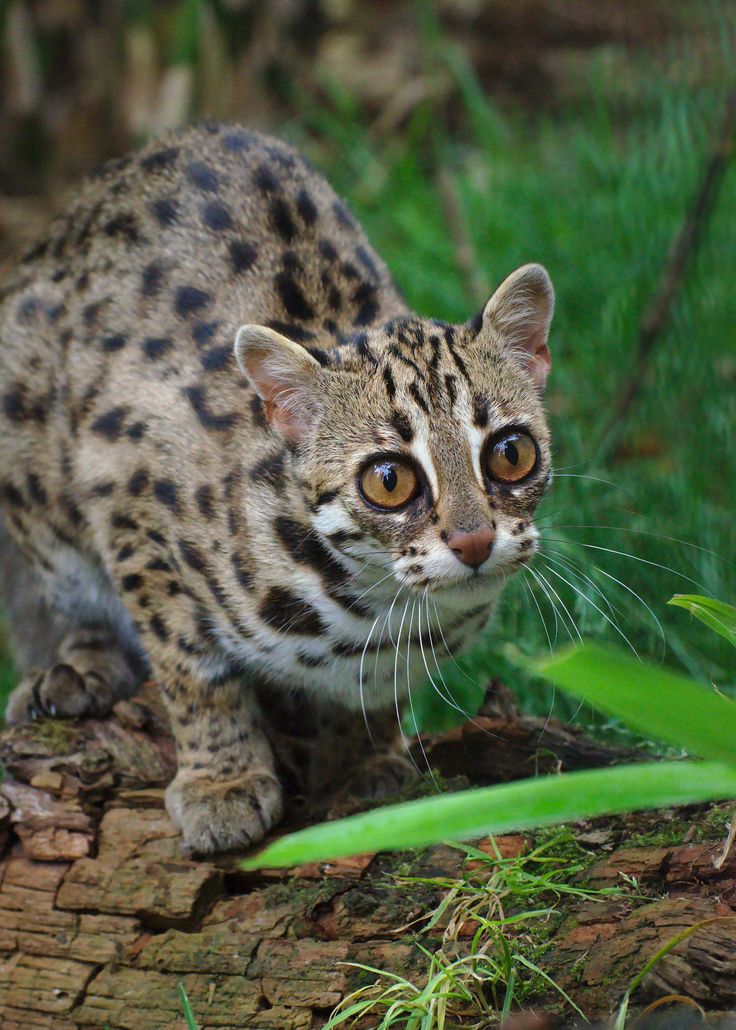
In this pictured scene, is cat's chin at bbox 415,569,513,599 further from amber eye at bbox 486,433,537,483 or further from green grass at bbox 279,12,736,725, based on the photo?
green grass at bbox 279,12,736,725

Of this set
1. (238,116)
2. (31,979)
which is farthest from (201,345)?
(238,116)

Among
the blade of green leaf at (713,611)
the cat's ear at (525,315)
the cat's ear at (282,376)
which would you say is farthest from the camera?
the cat's ear at (525,315)

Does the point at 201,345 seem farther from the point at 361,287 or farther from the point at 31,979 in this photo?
the point at 31,979

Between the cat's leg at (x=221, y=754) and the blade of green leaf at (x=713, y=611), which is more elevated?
the blade of green leaf at (x=713, y=611)

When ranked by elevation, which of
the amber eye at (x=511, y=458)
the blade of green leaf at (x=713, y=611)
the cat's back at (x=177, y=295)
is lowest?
the blade of green leaf at (x=713, y=611)

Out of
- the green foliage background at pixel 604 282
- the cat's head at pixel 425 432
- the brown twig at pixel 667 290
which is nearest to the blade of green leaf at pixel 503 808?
the cat's head at pixel 425 432

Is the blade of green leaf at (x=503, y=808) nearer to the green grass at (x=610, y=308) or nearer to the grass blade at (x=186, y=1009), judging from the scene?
the grass blade at (x=186, y=1009)

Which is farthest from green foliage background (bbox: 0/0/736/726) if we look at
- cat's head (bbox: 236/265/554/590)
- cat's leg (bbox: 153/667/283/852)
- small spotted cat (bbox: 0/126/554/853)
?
cat's leg (bbox: 153/667/283/852)

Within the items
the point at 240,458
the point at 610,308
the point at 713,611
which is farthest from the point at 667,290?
the point at 713,611
